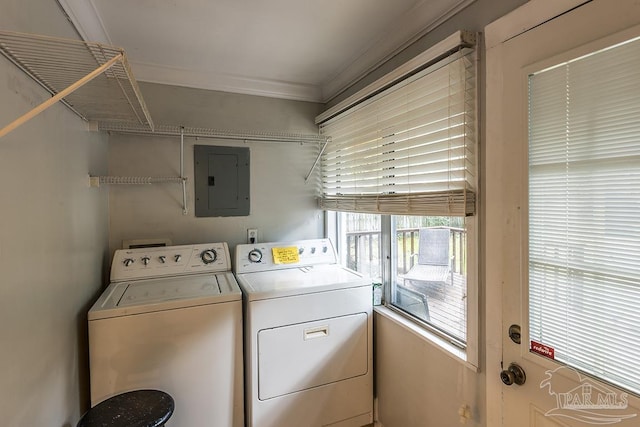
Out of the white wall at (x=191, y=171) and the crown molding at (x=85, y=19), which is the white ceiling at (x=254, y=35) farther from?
the white wall at (x=191, y=171)

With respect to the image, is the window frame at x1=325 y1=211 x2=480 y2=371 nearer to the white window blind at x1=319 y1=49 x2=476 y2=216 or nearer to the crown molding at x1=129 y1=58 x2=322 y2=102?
the white window blind at x1=319 y1=49 x2=476 y2=216

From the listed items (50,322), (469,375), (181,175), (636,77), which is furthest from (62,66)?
(469,375)

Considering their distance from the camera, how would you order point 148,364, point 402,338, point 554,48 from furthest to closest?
point 402,338 → point 148,364 → point 554,48

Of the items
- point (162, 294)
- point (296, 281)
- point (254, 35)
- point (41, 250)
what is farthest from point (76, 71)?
point (296, 281)

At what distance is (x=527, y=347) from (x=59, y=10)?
7.03ft

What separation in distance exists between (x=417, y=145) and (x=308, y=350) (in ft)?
4.30

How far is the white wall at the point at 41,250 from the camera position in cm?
87

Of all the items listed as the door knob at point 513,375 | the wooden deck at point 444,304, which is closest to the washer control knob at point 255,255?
the wooden deck at point 444,304

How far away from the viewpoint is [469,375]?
131 centimetres

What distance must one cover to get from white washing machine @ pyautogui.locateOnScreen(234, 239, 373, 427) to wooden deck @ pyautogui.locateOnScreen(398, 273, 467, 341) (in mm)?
306

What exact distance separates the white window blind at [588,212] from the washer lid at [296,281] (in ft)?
3.53

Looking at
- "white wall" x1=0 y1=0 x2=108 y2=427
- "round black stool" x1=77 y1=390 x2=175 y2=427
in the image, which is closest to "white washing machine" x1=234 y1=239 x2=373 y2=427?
"round black stool" x1=77 y1=390 x2=175 y2=427

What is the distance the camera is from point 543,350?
992mm

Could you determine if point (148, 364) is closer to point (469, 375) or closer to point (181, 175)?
point (181, 175)
